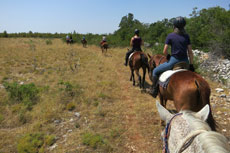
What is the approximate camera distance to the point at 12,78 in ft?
26.2

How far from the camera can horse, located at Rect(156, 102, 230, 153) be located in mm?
806

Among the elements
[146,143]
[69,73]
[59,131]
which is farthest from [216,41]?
[59,131]

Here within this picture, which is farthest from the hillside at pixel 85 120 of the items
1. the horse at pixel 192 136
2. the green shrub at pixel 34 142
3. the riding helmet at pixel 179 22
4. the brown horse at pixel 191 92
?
the riding helmet at pixel 179 22

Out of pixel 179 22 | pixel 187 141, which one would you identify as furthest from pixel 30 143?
pixel 179 22

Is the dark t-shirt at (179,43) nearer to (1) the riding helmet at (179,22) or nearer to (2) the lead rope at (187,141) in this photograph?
(1) the riding helmet at (179,22)

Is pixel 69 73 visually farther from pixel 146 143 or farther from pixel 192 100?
pixel 192 100

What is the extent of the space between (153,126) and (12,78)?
793cm

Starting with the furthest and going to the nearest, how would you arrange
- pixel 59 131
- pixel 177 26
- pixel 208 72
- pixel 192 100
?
pixel 208 72 → pixel 59 131 → pixel 177 26 → pixel 192 100

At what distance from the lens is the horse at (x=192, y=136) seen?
806 millimetres

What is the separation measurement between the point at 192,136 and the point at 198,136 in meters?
0.04

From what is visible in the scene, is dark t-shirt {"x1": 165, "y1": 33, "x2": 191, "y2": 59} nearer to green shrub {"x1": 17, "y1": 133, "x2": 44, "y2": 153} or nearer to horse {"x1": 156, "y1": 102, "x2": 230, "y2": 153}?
horse {"x1": 156, "y1": 102, "x2": 230, "y2": 153}

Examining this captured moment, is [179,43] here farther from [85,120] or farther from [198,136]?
[85,120]

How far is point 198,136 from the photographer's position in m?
0.92

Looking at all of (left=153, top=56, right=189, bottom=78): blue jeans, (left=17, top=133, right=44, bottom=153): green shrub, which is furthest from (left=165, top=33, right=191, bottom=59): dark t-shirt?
(left=17, top=133, right=44, bottom=153): green shrub
